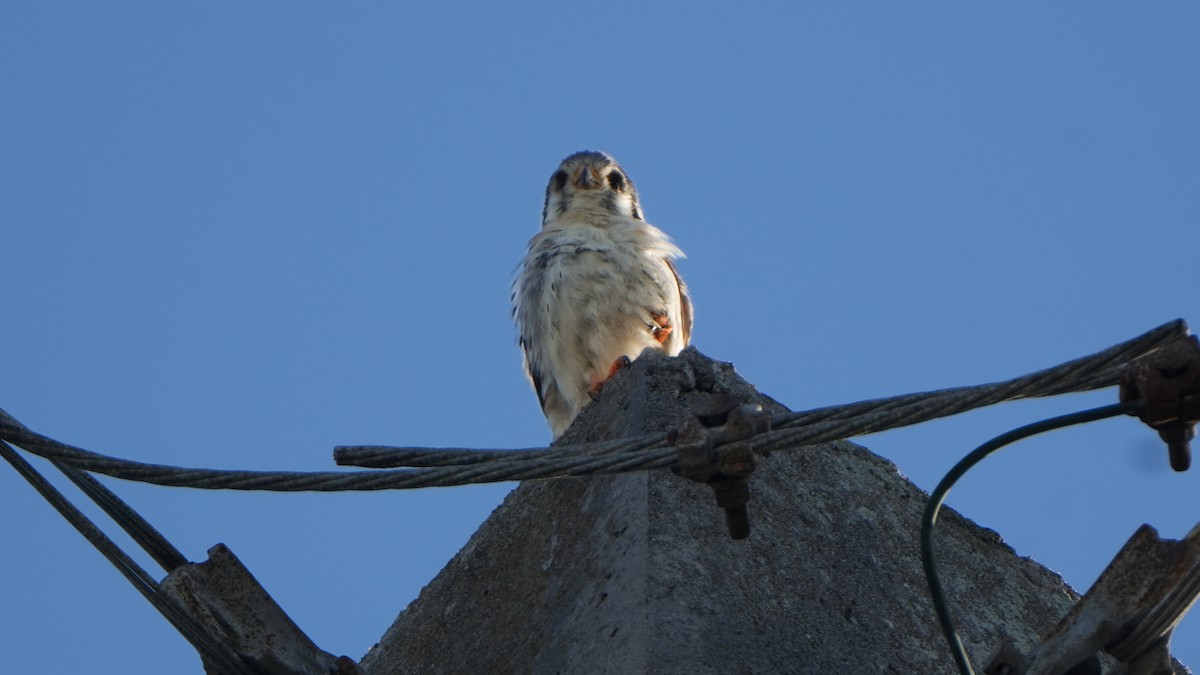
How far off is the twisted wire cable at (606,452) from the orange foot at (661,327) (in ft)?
16.6

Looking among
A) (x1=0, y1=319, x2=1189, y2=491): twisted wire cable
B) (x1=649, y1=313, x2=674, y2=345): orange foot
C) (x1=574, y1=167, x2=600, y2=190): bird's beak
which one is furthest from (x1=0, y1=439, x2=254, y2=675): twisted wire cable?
(x1=574, y1=167, x2=600, y2=190): bird's beak

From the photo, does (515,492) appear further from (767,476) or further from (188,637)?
(188,637)

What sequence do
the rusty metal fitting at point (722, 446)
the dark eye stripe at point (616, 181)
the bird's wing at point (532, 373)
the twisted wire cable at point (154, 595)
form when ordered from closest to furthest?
the rusty metal fitting at point (722, 446) < the twisted wire cable at point (154, 595) < the bird's wing at point (532, 373) < the dark eye stripe at point (616, 181)

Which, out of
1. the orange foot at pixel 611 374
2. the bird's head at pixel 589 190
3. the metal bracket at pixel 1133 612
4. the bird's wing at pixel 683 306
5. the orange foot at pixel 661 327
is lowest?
the metal bracket at pixel 1133 612

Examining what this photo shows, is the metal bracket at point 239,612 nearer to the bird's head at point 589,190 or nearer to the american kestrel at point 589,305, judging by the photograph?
the american kestrel at point 589,305

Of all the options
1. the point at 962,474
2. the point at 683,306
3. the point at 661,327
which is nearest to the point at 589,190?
the point at 683,306

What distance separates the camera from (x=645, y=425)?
4504mm

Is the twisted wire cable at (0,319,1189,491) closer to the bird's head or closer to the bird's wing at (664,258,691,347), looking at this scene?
the bird's wing at (664,258,691,347)

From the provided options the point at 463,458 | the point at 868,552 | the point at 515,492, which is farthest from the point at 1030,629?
the point at 463,458

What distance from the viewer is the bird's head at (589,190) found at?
10.1 m

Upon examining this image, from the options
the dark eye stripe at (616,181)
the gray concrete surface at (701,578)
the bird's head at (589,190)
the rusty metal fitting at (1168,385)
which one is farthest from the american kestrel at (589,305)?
the rusty metal fitting at (1168,385)

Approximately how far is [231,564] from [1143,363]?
201 cm

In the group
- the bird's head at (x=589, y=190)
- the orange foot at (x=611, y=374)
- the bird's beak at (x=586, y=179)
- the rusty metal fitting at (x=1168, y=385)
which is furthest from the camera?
the bird's beak at (x=586, y=179)

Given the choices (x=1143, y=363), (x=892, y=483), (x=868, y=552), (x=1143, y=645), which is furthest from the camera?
(x=892, y=483)
